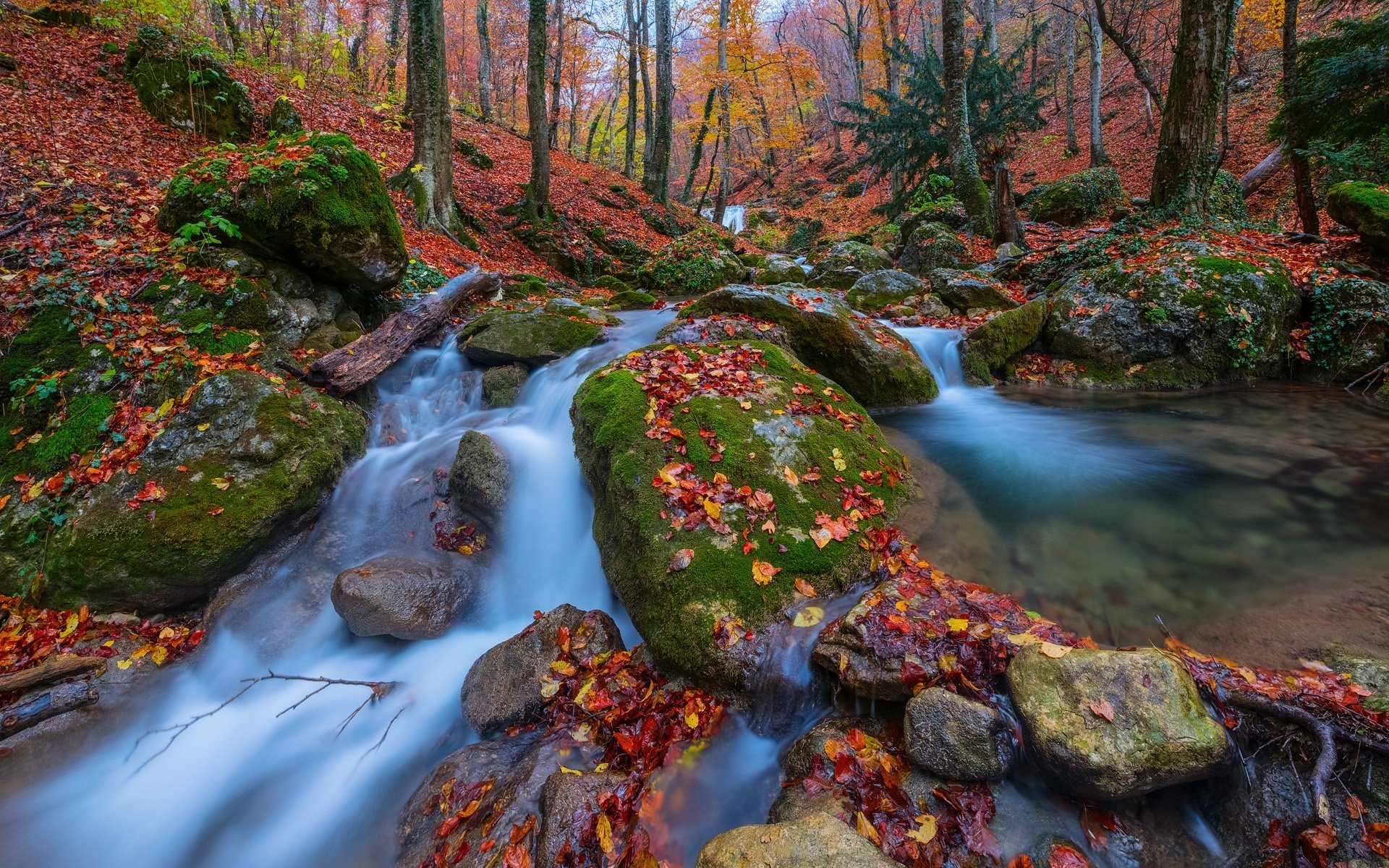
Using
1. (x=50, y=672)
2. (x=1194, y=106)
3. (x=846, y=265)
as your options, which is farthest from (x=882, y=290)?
(x=50, y=672)

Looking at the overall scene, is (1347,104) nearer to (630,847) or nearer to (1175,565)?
(1175,565)

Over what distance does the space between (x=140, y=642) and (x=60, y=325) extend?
3.04 m

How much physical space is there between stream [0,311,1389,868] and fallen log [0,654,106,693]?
14.3 inches

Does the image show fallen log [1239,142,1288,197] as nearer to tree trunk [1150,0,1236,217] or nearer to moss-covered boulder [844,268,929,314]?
tree trunk [1150,0,1236,217]

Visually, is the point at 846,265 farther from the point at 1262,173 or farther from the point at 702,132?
the point at 702,132

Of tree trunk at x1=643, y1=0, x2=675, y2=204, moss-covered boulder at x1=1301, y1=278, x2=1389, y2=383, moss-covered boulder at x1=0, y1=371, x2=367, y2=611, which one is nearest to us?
moss-covered boulder at x1=0, y1=371, x2=367, y2=611

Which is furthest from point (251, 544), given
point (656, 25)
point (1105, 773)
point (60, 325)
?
point (656, 25)

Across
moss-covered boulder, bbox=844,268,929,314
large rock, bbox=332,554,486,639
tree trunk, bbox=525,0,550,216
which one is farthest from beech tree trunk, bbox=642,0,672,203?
large rock, bbox=332,554,486,639

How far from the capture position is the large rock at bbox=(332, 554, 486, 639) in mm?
4168

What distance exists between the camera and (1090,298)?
8.13 m

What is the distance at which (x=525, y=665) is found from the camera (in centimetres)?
357

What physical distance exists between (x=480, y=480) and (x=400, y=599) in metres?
1.33

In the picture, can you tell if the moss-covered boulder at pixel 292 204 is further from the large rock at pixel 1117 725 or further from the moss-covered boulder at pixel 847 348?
the large rock at pixel 1117 725

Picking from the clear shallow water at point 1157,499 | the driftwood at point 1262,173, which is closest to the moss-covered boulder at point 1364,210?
the clear shallow water at point 1157,499
